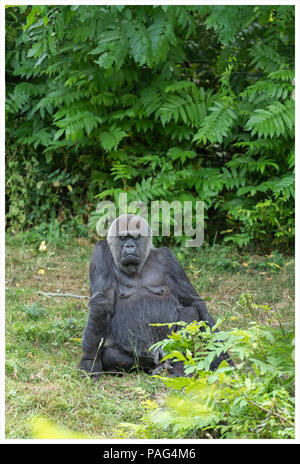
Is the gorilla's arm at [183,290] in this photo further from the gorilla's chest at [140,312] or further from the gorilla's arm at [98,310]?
the gorilla's arm at [98,310]

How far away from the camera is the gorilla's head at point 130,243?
3.65 metres

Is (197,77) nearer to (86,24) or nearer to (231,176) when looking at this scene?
(231,176)

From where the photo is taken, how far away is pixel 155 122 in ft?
20.5

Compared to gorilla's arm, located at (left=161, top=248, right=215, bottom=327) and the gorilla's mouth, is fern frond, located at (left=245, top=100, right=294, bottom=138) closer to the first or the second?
gorilla's arm, located at (left=161, top=248, right=215, bottom=327)

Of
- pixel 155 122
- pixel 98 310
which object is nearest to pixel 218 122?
pixel 155 122

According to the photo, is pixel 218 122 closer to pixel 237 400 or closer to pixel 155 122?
pixel 155 122

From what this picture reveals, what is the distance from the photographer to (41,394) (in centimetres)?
321

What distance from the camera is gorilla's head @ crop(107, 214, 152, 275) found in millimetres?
3654

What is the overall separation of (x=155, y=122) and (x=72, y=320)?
2693 millimetres

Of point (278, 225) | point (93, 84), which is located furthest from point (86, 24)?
point (278, 225)

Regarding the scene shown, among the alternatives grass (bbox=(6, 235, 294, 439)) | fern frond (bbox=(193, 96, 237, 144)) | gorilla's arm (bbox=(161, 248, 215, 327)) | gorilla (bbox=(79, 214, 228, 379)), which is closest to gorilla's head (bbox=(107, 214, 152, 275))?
gorilla (bbox=(79, 214, 228, 379))

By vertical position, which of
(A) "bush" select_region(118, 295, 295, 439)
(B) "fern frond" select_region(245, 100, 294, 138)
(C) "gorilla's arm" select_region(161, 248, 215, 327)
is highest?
(B) "fern frond" select_region(245, 100, 294, 138)

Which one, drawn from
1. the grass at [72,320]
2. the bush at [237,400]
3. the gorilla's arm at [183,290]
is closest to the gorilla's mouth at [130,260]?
the gorilla's arm at [183,290]

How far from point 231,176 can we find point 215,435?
3.66 meters
